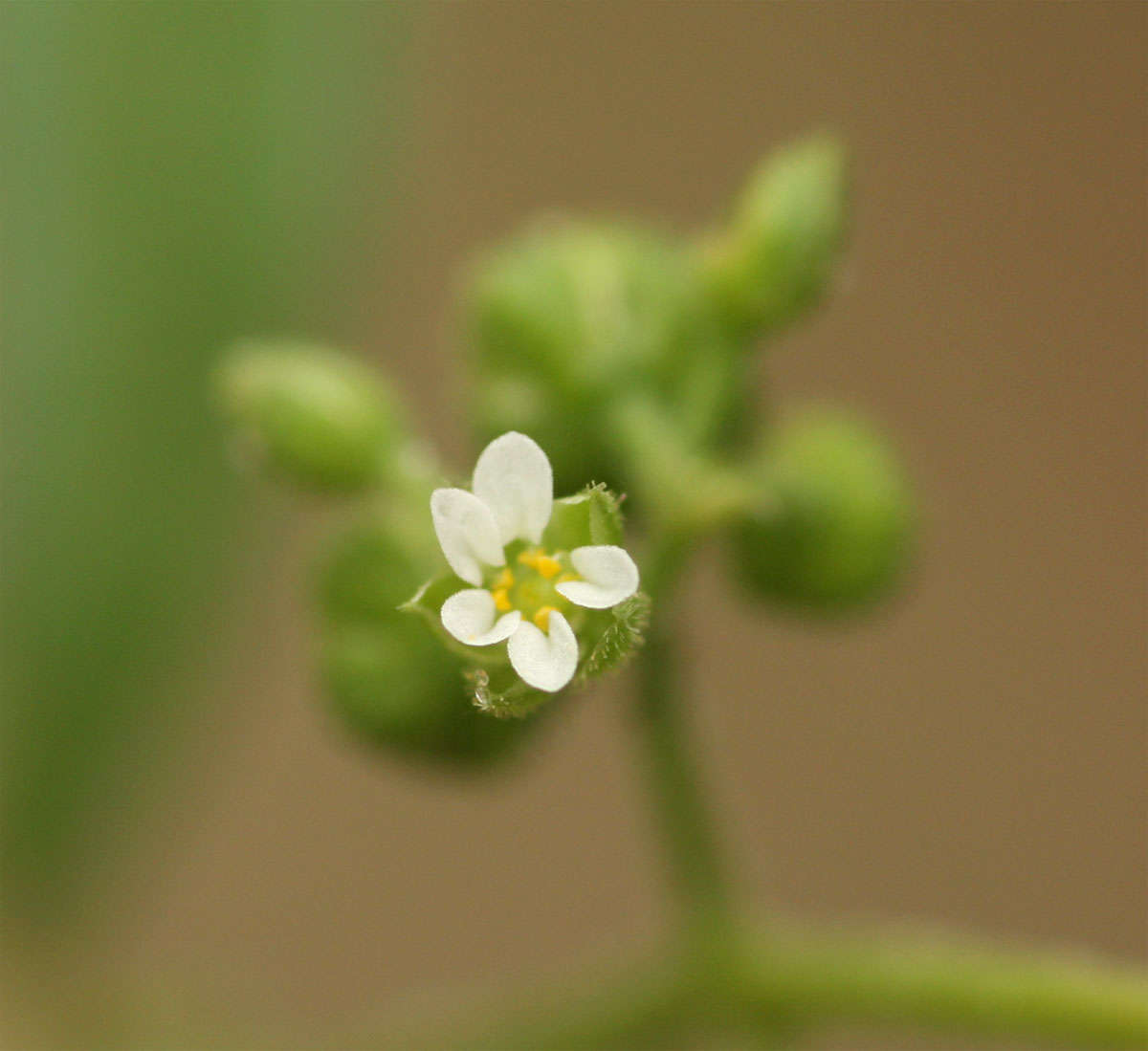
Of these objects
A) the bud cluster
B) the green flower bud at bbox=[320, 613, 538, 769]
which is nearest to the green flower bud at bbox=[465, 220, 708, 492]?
the bud cluster

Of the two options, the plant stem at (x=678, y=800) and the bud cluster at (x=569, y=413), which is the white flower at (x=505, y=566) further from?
the plant stem at (x=678, y=800)

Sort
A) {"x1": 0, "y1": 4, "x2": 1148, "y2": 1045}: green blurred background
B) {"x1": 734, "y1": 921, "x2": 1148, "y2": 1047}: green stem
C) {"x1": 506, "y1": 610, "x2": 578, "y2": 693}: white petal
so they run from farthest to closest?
{"x1": 0, "y1": 4, "x2": 1148, "y2": 1045}: green blurred background < {"x1": 734, "y1": 921, "x2": 1148, "y2": 1047}: green stem < {"x1": 506, "y1": 610, "x2": 578, "y2": 693}: white petal

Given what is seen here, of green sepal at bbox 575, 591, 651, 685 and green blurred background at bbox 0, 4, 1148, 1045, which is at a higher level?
green blurred background at bbox 0, 4, 1148, 1045

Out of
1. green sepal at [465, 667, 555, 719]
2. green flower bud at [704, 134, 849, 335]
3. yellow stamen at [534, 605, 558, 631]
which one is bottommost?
green sepal at [465, 667, 555, 719]

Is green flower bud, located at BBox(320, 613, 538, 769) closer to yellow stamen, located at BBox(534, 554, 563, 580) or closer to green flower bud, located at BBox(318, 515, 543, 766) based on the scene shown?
green flower bud, located at BBox(318, 515, 543, 766)

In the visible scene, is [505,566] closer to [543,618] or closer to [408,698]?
[543,618]

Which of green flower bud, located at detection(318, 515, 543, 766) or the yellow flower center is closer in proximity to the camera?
the yellow flower center

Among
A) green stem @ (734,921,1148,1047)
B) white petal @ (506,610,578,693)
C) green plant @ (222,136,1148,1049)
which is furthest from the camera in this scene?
green stem @ (734,921,1148,1047)

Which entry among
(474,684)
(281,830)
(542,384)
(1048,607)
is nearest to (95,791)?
(542,384)

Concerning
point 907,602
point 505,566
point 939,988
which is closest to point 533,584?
point 505,566
